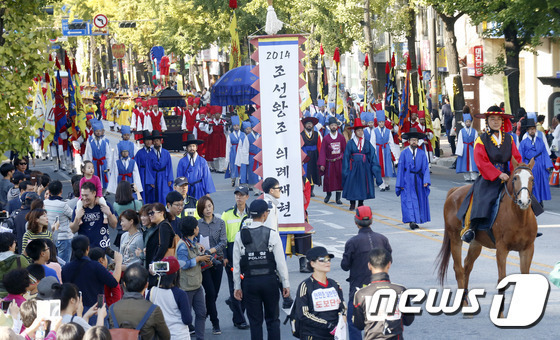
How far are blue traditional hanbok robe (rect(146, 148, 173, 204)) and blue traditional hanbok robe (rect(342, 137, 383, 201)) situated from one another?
3816 mm

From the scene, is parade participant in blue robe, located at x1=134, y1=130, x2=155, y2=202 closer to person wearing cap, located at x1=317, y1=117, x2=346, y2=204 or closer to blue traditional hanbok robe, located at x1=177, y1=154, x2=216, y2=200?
blue traditional hanbok robe, located at x1=177, y1=154, x2=216, y2=200

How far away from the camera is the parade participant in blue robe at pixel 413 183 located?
1830 centimetres

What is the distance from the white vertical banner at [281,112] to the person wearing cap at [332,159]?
9405mm

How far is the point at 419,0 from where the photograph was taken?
30266 millimetres

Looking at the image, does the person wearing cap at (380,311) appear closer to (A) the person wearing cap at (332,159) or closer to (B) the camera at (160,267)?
(B) the camera at (160,267)

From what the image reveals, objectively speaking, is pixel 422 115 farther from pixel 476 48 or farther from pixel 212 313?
pixel 212 313

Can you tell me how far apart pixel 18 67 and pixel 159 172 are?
34.3 ft

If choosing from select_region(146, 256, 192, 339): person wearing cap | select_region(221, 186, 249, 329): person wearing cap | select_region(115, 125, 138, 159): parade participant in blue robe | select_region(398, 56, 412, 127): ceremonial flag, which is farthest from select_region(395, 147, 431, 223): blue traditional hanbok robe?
select_region(398, 56, 412, 127): ceremonial flag

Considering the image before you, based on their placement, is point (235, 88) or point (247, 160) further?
point (235, 88)

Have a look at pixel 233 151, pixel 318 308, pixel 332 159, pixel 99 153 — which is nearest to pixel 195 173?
pixel 332 159

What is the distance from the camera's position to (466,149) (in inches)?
986

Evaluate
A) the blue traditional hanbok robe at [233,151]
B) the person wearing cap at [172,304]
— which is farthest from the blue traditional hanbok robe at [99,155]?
the person wearing cap at [172,304]

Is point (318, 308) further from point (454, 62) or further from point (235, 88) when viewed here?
point (454, 62)

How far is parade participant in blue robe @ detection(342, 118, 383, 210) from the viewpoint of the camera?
20672 millimetres
